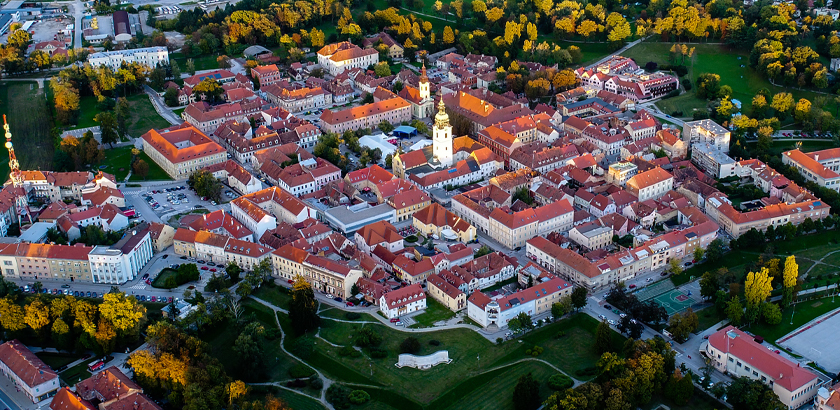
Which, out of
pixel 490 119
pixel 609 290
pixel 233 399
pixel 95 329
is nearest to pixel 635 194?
pixel 609 290

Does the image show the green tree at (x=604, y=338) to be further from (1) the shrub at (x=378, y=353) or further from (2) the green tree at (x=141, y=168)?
(2) the green tree at (x=141, y=168)

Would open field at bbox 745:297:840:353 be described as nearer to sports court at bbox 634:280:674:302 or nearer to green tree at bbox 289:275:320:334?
sports court at bbox 634:280:674:302

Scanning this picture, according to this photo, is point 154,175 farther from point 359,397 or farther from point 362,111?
point 359,397

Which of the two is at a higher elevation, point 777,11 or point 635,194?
point 777,11

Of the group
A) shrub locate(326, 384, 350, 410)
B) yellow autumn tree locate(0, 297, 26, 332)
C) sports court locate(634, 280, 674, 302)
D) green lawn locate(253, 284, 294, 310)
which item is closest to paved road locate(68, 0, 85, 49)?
yellow autumn tree locate(0, 297, 26, 332)

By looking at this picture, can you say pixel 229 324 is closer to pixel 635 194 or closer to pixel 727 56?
pixel 635 194

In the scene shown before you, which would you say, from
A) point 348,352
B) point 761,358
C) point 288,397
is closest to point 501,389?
point 348,352

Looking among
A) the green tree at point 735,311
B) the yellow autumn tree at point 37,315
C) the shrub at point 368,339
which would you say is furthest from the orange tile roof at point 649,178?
the yellow autumn tree at point 37,315
